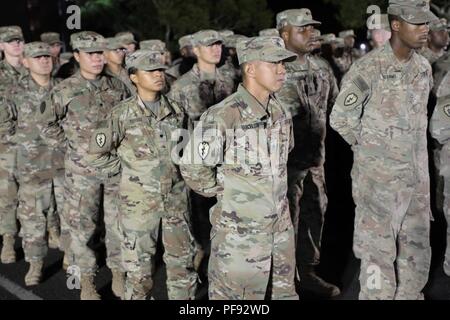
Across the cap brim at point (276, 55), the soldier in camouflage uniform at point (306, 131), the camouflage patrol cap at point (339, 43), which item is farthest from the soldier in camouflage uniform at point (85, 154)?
the camouflage patrol cap at point (339, 43)

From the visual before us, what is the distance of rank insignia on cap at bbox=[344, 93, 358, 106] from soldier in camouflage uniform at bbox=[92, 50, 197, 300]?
1.15 m

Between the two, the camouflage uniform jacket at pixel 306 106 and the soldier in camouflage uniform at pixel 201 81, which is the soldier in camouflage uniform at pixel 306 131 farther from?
the soldier in camouflage uniform at pixel 201 81

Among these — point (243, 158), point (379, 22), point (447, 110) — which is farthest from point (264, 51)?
point (379, 22)

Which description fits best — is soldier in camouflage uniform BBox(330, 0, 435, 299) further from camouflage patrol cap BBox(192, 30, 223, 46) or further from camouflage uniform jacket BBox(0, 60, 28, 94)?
camouflage uniform jacket BBox(0, 60, 28, 94)

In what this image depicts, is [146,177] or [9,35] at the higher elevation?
[9,35]

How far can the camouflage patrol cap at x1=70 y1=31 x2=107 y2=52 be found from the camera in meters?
4.57

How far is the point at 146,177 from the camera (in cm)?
386

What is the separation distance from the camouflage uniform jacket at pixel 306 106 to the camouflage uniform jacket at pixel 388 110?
0.61 metres

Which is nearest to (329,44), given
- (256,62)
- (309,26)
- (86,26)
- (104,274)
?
(309,26)

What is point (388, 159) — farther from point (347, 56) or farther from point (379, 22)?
point (347, 56)

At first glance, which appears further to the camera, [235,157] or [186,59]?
Answer: [186,59]

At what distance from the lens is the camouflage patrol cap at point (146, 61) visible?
3.83 meters

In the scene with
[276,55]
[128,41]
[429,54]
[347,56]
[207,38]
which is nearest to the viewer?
[276,55]

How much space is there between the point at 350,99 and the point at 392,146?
388 millimetres
